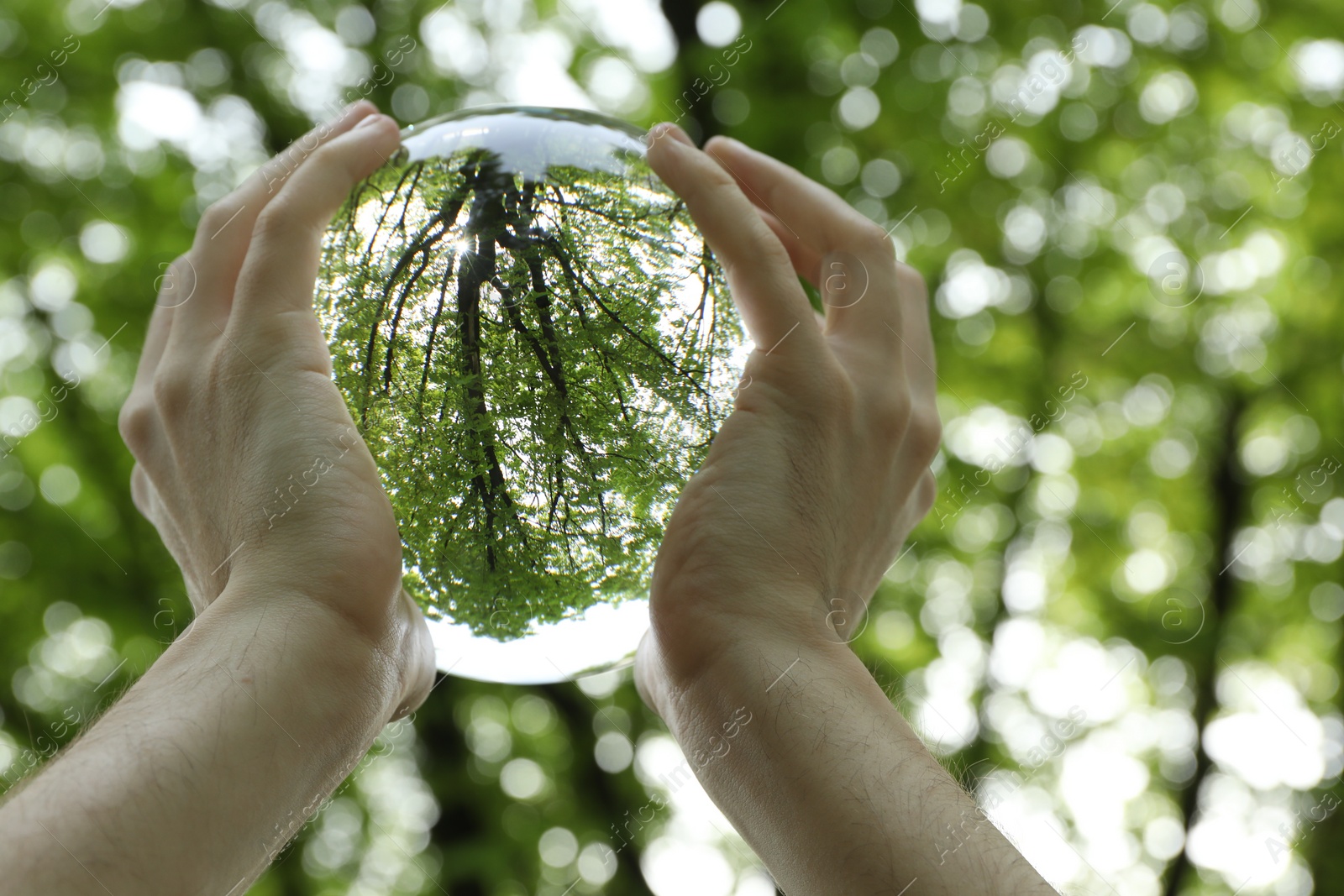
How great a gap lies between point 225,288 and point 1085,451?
338 inches

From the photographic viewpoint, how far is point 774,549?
2266 millimetres

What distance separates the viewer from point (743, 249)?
2.38 m

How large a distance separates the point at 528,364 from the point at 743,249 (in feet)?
2.10

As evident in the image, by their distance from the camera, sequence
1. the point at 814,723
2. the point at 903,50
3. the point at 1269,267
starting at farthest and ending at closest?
the point at 1269,267 < the point at 903,50 < the point at 814,723

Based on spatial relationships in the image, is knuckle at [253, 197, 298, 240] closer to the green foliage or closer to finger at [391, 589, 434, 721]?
the green foliage

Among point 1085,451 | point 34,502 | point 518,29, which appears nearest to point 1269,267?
point 1085,451

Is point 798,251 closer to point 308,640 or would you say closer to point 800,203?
point 800,203

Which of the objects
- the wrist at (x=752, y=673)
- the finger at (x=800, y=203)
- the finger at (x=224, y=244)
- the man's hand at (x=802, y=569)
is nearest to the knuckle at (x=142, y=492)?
the finger at (x=224, y=244)

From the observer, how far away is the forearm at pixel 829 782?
176 cm

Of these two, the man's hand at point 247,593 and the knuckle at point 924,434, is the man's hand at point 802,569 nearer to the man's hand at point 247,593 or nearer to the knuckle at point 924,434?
the knuckle at point 924,434

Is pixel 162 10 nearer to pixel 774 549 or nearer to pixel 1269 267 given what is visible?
pixel 774 549

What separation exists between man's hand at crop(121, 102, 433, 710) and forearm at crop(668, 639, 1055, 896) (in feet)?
2.79

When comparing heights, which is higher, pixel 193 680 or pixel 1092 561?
pixel 193 680

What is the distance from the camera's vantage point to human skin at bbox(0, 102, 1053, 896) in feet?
5.73
